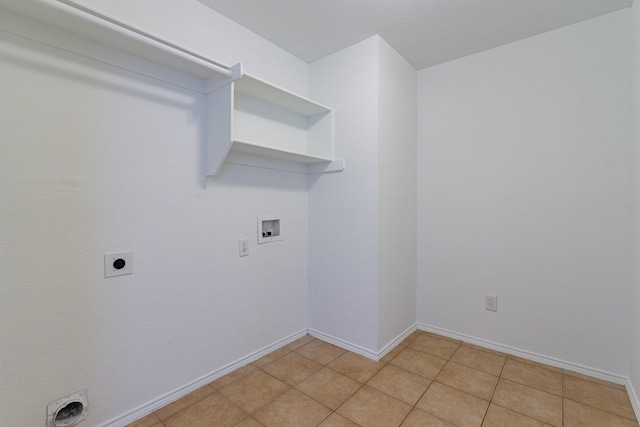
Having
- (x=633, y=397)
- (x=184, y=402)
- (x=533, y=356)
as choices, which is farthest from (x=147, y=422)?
(x=633, y=397)

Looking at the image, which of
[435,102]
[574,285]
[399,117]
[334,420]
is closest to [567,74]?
[435,102]

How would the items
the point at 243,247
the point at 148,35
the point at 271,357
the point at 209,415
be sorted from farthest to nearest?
the point at 271,357 < the point at 243,247 < the point at 209,415 < the point at 148,35

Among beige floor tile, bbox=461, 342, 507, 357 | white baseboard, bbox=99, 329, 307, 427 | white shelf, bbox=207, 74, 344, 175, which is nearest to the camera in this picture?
white baseboard, bbox=99, 329, 307, 427

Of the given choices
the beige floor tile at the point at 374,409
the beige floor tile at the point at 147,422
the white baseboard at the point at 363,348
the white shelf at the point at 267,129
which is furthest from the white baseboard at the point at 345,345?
the white shelf at the point at 267,129

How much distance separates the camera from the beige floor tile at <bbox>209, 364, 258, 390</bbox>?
1695 mm

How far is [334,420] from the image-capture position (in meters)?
1.42

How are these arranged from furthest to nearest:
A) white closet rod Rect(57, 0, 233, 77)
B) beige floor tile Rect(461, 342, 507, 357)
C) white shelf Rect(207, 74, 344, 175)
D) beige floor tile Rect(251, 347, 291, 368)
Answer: beige floor tile Rect(461, 342, 507, 357)
beige floor tile Rect(251, 347, 291, 368)
white shelf Rect(207, 74, 344, 175)
white closet rod Rect(57, 0, 233, 77)

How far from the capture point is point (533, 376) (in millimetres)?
1790

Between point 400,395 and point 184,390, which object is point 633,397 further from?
point 184,390

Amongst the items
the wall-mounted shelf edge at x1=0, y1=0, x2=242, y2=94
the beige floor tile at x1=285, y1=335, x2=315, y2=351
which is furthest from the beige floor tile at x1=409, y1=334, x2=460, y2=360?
the wall-mounted shelf edge at x1=0, y1=0, x2=242, y2=94

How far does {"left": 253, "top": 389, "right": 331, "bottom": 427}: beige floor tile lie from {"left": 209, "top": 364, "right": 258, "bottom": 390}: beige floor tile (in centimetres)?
33

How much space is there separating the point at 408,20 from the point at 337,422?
2334 millimetres

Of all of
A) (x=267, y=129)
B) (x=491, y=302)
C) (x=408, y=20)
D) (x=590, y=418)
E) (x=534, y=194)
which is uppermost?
(x=408, y=20)

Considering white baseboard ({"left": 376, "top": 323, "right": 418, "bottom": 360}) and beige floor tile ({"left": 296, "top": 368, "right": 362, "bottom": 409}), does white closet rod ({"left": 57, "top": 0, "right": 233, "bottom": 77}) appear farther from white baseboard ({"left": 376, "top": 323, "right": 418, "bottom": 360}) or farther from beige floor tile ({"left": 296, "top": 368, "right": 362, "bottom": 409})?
white baseboard ({"left": 376, "top": 323, "right": 418, "bottom": 360})
